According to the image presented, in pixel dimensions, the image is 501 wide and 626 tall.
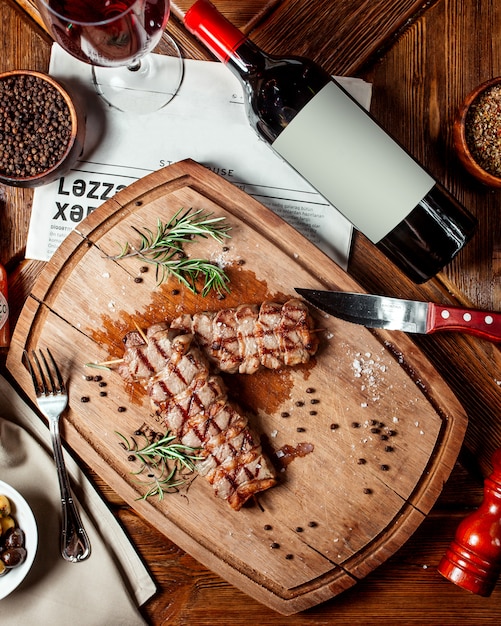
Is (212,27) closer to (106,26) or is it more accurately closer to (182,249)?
(106,26)

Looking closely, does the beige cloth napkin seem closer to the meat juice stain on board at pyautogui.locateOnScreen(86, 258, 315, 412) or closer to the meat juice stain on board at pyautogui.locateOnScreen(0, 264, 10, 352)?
the meat juice stain on board at pyautogui.locateOnScreen(0, 264, 10, 352)

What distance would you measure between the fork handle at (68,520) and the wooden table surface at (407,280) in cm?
11

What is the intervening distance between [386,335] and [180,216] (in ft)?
2.13

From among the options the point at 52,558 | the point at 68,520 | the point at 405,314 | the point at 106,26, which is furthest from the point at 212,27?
the point at 52,558

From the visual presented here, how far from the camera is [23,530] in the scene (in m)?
1.57

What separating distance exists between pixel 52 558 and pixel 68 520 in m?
0.14

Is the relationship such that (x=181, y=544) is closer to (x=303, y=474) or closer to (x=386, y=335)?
(x=303, y=474)

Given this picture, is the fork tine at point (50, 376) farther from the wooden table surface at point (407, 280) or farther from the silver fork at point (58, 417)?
the wooden table surface at point (407, 280)

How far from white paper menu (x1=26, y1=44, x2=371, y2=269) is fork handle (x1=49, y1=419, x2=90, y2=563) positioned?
1.73ft

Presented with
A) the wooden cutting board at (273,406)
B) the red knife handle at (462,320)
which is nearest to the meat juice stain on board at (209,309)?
the wooden cutting board at (273,406)

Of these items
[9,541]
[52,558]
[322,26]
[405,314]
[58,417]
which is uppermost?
[322,26]

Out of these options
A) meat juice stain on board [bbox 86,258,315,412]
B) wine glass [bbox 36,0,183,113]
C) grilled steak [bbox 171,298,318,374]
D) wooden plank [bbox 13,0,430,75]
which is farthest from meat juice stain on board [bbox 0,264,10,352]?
wooden plank [bbox 13,0,430,75]

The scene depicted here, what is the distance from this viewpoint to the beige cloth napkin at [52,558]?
5.52 feet

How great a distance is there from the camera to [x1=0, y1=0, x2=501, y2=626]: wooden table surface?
173 centimetres
